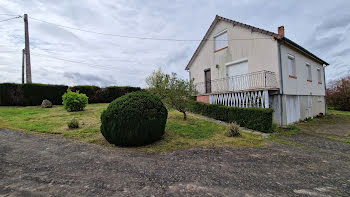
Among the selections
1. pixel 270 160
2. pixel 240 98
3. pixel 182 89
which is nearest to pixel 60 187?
pixel 270 160

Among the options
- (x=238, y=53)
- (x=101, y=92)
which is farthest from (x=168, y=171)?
(x=101, y=92)

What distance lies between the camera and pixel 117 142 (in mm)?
4445

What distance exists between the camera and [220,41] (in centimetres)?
1201

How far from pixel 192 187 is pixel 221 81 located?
10.1 meters

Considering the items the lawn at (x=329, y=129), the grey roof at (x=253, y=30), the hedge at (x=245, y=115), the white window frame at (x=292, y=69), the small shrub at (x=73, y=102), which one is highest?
the grey roof at (x=253, y=30)

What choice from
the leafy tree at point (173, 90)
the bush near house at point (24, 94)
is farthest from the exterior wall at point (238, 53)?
the bush near house at point (24, 94)

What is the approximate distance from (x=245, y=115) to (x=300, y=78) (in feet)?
20.9

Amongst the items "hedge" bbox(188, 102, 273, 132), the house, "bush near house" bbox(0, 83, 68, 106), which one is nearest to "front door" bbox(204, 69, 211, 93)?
the house

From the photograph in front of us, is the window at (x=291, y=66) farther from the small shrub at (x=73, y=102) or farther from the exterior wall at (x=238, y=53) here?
the small shrub at (x=73, y=102)

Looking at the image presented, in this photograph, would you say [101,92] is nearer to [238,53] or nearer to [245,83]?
[238,53]

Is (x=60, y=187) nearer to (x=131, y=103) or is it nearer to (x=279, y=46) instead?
(x=131, y=103)

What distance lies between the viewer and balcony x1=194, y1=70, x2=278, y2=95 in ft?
27.6

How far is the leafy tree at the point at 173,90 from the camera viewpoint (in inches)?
306

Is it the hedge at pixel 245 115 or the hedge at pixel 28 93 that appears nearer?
the hedge at pixel 245 115
